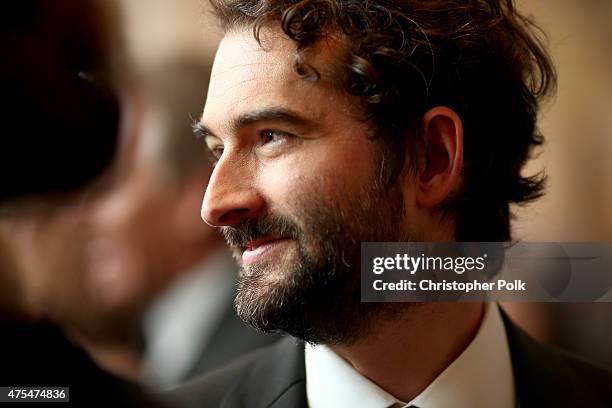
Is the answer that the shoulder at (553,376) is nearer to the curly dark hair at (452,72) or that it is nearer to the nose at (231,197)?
the curly dark hair at (452,72)

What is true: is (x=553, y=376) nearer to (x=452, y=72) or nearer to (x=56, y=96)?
(x=452, y=72)

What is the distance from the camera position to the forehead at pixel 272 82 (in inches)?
34.1

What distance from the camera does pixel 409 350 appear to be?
934 millimetres

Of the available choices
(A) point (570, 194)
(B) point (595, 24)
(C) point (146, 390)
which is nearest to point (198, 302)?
(C) point (146, 390)

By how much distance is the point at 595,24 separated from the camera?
102cm

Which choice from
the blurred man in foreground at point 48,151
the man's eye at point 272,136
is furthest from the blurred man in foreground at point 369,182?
the blurred man in foreground at point 48,151

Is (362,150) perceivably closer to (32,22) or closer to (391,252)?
(391,252)

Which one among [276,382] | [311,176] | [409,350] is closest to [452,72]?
[311,176]

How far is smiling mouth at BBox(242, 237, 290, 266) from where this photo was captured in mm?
891

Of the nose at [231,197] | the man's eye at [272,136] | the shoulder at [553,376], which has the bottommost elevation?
the shoulder at [553,376]

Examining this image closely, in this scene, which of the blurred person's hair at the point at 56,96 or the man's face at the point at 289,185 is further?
the blurred person's hair at the point at 56,96

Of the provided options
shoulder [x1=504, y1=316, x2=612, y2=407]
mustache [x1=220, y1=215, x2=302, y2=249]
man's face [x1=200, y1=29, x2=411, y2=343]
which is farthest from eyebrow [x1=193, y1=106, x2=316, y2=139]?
shoulder [x1=504, y1=316, x2=612, y2=407]

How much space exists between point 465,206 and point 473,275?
0.30ft

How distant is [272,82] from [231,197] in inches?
5.6
